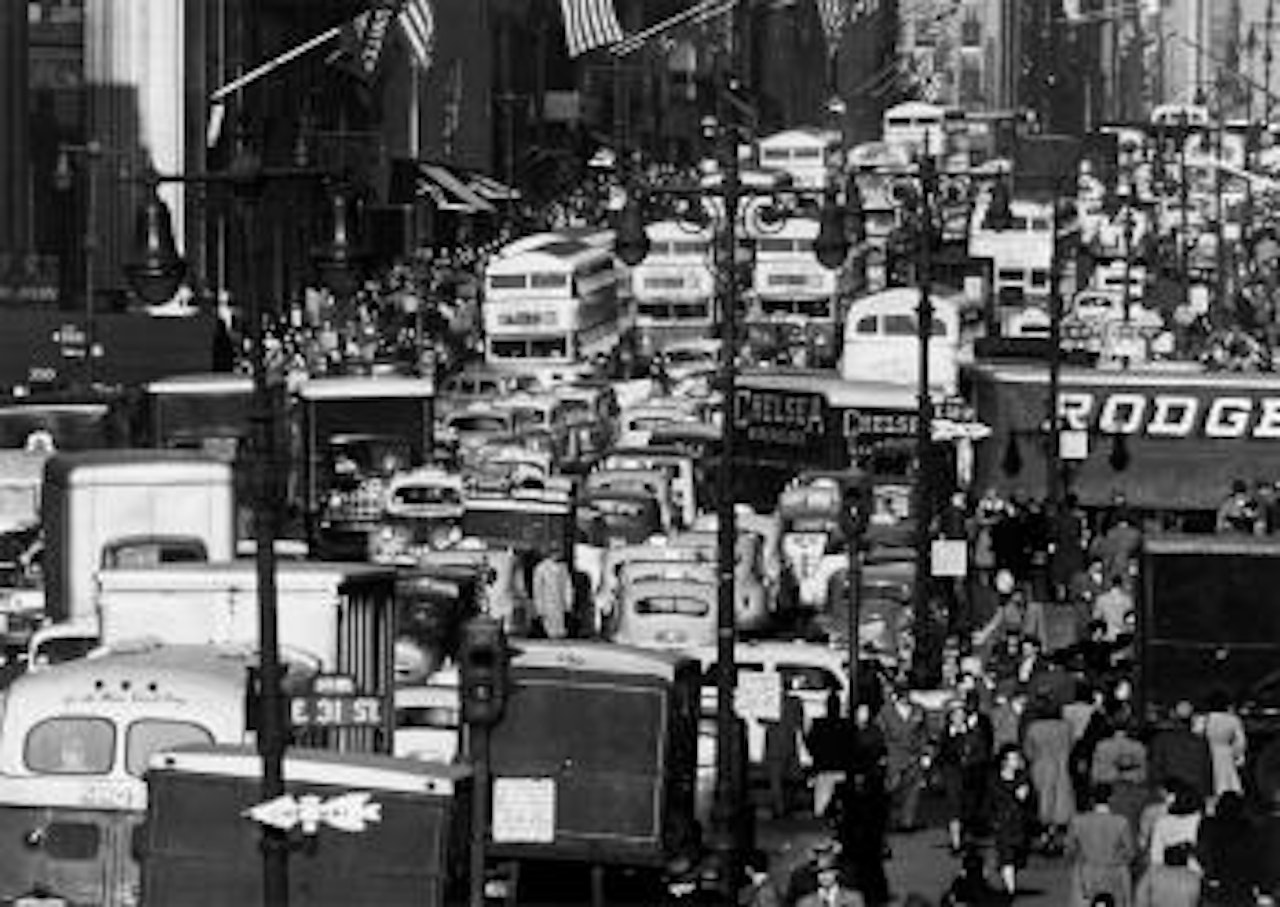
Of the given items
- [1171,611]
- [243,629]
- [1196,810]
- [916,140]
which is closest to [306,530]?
[1171,611]

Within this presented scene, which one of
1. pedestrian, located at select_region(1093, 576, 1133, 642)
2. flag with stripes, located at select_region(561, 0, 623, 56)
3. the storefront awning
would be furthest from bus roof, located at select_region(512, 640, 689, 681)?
the storefront awning

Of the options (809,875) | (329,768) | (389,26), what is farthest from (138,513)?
(389,26)

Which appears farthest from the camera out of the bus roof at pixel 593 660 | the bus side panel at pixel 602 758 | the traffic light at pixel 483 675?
the bus roof at pixel 593 660

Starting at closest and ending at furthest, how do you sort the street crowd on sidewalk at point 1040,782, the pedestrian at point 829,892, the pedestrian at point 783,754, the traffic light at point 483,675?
the traffic light at point 483,675 → the pedestrian at point 829,892 → the street crowd on sidewalk at point 1040,782 → the pedestrian at point 783,754

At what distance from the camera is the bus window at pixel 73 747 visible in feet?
94.5

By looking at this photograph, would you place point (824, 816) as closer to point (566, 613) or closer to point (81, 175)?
point (566, 613)

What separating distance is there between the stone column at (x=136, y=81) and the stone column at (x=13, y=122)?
1.41 meters

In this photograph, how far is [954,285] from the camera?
100m

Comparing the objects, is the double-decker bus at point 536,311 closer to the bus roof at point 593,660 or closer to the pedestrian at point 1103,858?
the bus roof at point 593,660

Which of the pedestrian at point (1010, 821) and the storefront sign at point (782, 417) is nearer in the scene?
the pedestrian at point (1010, 821)

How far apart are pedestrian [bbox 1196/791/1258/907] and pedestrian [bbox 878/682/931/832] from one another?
6.93 m

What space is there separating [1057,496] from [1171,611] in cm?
2309

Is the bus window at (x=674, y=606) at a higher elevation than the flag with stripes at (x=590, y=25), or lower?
lower

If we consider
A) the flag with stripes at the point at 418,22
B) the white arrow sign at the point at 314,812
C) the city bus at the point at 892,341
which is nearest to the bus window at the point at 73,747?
the white arrow sign at the point at 314,812
